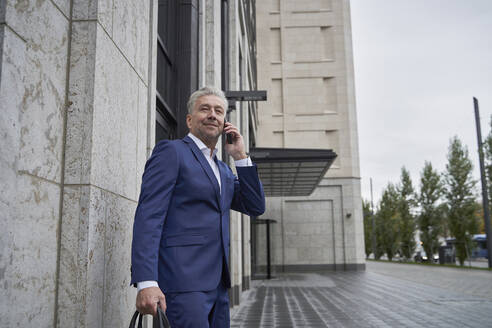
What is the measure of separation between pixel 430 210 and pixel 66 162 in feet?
122

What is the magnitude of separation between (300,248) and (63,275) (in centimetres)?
2681

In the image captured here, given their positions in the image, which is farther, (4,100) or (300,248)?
(300,248)

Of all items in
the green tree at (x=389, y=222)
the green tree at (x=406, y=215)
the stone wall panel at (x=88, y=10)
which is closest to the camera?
the stone wall panel at (x=88, y=10)

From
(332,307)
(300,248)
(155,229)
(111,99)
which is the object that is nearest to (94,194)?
(155,229)

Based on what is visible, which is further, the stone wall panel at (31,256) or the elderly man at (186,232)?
the elderly man at (186,232)

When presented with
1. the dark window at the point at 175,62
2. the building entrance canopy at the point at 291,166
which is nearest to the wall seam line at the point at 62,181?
the dark window at the point at 175,62

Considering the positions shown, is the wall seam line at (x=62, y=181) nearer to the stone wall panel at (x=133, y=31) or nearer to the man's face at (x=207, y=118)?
the stone wall panel at (x=133, y=31)

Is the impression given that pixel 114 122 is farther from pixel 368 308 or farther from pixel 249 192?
pixel 368 308

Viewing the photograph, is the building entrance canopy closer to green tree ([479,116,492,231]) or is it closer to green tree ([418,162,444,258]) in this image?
green tree ([479,116,492,231])

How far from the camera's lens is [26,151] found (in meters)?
1.96

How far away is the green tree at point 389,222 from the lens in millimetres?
46344

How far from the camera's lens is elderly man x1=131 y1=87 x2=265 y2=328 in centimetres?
228

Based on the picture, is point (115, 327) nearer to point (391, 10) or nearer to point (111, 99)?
point (111, 99)

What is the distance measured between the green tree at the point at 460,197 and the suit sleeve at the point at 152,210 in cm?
3082
